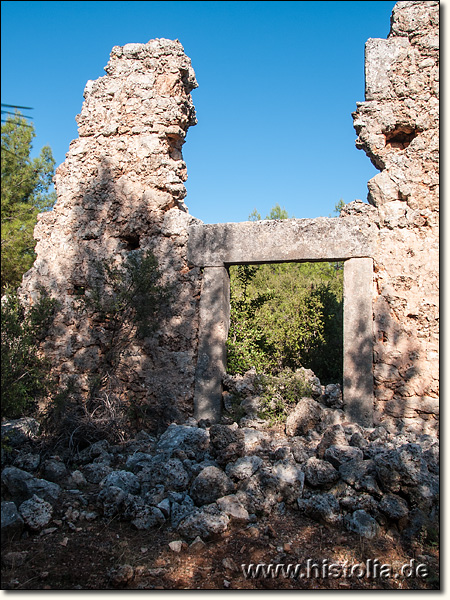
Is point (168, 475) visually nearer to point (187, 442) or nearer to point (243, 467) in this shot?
point (243, 467)

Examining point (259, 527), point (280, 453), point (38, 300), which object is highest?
point (38, 300)

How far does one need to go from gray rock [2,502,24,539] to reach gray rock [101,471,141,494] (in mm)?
818

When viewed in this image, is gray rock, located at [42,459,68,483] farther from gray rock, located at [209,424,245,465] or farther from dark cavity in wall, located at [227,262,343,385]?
dark cavity in wall, located at [227,262,343,385]

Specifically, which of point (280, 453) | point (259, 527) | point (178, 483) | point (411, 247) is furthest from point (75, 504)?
point (411, 247)

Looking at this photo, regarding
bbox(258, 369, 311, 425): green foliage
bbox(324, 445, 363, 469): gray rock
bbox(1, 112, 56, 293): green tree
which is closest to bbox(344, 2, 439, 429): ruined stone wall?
bbox(258, 369, 311, 425): green foliage

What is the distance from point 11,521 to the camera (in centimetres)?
405

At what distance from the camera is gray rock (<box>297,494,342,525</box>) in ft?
14.5

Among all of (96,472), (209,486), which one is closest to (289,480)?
(209,486)

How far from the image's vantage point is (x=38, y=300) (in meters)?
7.68

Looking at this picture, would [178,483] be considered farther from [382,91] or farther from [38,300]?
[382,91]

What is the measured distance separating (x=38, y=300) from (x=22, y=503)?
12.6ft

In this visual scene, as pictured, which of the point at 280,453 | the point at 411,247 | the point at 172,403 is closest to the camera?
the point at 280,453

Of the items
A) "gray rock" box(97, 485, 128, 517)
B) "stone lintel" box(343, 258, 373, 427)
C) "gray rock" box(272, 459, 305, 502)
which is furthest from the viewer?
"stone lintel" box(343, 258, 373, 427)

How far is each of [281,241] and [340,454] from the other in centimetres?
307
